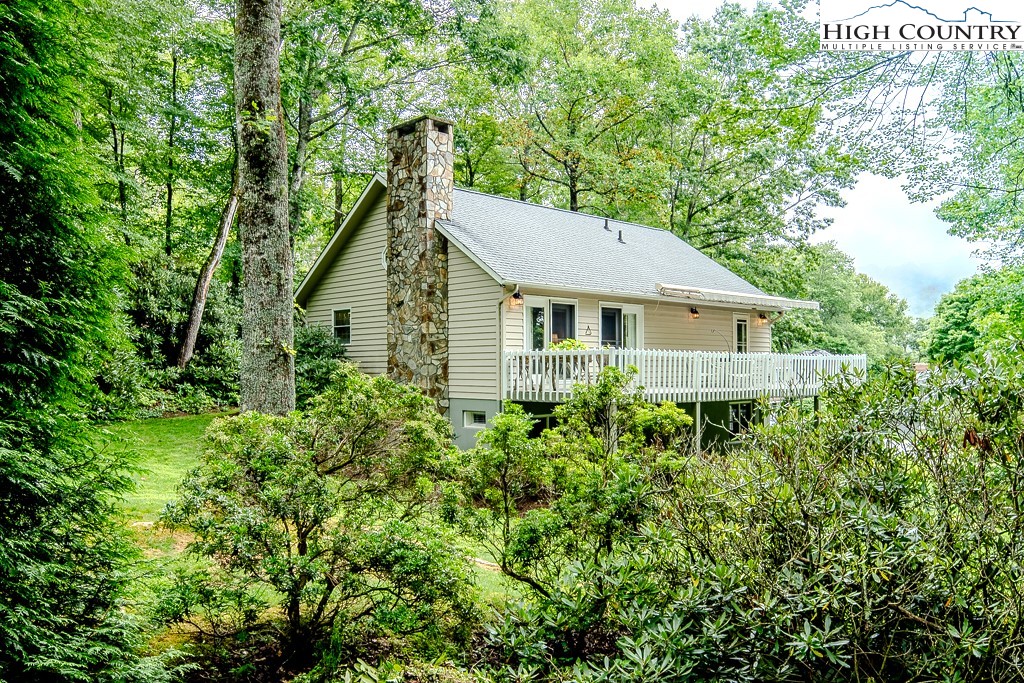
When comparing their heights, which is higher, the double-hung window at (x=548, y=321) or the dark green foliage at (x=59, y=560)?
the double-hung window at (x=548, y=321)

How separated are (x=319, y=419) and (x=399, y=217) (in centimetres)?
1014

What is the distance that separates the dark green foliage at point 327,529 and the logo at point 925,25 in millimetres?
5948

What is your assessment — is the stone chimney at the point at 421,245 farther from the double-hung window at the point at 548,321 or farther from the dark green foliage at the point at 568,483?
the dark green foliage at the point at 568,483

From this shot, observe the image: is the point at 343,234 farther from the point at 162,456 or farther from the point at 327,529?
the point at 327,529

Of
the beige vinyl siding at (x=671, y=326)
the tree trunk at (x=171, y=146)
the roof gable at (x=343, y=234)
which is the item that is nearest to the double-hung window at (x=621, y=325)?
the beige vinyl siding at (x=671, y=326)

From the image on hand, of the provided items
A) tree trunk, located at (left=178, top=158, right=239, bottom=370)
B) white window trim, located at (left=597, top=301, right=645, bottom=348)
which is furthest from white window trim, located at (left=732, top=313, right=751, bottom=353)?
tree trunk, located at (left=178, top=158, right=239, bottom=370)

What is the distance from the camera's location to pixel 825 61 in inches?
274

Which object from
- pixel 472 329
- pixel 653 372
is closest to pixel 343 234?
pixel 472 329

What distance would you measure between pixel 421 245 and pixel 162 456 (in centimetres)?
625

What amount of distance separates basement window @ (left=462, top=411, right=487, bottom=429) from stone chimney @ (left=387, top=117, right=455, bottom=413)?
538 mm

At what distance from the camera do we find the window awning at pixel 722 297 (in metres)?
14.2

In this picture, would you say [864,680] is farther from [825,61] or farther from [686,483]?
[825,61]

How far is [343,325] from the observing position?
631 inches

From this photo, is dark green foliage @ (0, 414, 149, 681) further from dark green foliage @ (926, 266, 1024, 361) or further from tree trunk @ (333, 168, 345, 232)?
tree trunk @ (333, 168, 345, 232)
